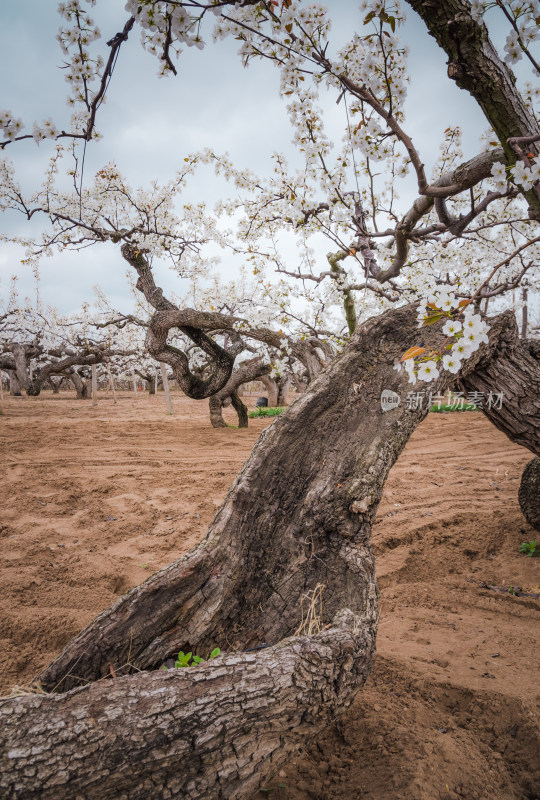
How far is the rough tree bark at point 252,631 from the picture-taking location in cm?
96

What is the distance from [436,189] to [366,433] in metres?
1.72

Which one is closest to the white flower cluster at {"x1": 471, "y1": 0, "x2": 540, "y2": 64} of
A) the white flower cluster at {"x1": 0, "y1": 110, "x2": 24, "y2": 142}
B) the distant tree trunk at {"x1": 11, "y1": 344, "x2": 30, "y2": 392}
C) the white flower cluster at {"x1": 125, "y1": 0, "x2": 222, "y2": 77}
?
the white flower cluster at {"x1": 125, "y1": 0, "x2": 222, "y2": 77}

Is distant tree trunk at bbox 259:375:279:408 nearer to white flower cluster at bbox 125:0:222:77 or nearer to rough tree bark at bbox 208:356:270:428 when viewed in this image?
rough tree bark at bbox 208:356:270:428

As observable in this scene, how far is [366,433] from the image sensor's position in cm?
219

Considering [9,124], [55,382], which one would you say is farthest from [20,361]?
[9,124]

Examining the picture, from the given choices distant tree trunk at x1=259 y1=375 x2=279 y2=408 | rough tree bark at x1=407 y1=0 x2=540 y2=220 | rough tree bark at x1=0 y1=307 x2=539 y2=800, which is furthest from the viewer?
distant tree trunk at x1=259 y1=375 x2=279 y2=408

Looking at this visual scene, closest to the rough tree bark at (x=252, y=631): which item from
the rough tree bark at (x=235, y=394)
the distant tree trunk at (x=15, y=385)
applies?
the rough tree bark at (x=235, y=394)

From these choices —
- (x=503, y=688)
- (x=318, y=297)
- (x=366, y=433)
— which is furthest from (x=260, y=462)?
(x=318, y=297)

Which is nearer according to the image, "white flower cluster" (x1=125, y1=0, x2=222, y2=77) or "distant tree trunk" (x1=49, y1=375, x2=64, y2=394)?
"white flower cluster" (x1=125, y1=0, x2=222, y2=77)

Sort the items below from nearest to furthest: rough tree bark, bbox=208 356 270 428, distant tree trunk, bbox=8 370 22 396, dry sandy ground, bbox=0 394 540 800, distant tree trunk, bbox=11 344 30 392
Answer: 1. dry sandy ground, bbox=0 394 540 800
2. rough tree bark, bbox=208 356 270 428
3. distant tree trunk, bbox=11 344 30 392
4. distant tree trunk, bbox=8 370 22 396
